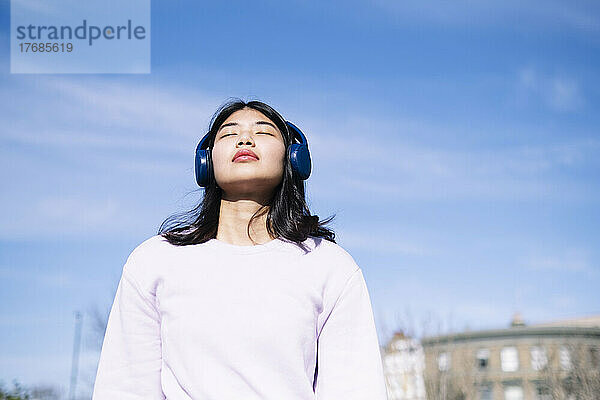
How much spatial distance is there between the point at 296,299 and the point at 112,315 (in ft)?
2.17

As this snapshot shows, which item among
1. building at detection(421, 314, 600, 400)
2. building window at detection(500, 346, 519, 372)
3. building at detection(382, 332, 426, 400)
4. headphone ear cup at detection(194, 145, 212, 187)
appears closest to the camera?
headphone ear cup at detection(194, 145, 212, 187)

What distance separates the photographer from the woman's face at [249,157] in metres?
2.71

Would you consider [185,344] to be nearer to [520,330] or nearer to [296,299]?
[296,299]

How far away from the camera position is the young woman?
241 centimetres

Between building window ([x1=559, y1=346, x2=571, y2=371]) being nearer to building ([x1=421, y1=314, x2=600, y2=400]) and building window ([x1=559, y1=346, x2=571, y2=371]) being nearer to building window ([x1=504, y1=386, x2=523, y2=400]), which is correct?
building ([x1=421, y1=314, x2=600, y2=400])

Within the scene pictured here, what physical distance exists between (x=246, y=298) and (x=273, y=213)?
1.40 feet

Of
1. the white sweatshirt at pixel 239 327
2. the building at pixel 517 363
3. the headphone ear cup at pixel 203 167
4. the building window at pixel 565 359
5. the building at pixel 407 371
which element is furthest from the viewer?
the building at pixel 407 371

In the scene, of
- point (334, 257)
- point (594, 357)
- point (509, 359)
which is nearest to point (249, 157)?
point (334, 257)

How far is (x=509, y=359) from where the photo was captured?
165ft

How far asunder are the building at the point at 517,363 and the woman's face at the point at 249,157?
27888 millimetres

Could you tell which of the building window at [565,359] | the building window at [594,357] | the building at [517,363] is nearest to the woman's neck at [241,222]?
the building at [517,363]

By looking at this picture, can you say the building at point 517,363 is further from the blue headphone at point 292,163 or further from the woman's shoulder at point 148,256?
the woman's shoulder at point 148,256

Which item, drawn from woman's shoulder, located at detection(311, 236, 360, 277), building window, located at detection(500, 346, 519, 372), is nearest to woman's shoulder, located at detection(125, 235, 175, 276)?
woman's shoulder, located at detection(311, 236, 360, 277)

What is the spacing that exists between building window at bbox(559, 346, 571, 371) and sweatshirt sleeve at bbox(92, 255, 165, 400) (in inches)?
1263
